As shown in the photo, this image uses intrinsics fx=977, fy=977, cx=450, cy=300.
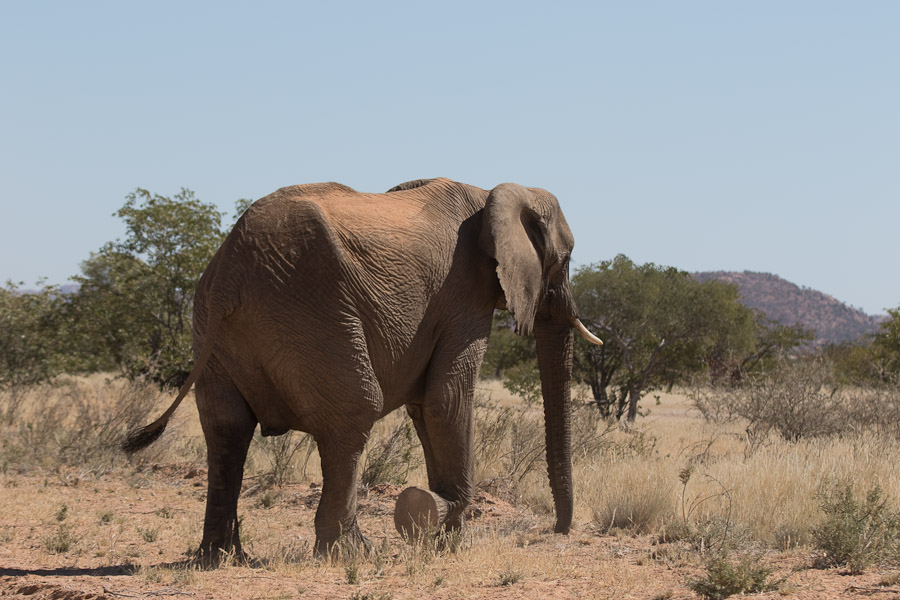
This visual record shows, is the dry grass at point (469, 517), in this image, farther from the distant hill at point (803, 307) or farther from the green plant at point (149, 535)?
the distant hill at point (803, 307)

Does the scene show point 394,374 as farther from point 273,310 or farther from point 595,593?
point 595,593

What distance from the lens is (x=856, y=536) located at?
6.45 m

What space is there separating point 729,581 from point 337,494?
248 cm

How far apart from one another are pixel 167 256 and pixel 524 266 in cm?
1379

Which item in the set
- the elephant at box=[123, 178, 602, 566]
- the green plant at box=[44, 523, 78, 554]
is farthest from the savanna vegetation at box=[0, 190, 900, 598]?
the elephant at box=[123, 178, 602, 566]

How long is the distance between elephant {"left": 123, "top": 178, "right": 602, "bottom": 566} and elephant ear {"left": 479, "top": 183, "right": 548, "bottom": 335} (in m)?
0.02

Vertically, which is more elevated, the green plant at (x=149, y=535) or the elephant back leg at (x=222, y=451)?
the elephant back leg at (x=222, y=451)

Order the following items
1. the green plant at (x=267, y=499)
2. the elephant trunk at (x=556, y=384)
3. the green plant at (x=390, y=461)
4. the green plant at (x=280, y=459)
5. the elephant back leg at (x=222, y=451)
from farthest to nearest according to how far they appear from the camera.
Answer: the green plant at (x=280, y=459)
the green plant at (x=390, y=461)
the green plant at (x=267, y=499)
the elephant trunk at (x=556, y=384)
the elephant back leg at (x=222, y=451)

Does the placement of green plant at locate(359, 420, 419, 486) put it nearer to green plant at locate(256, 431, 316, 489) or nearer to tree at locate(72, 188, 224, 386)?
green plant at locate(256, 431, 316, 489)

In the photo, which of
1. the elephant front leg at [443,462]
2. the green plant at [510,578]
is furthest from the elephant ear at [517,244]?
the green plant at [510,578]

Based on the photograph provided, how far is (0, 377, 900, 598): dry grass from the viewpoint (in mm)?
6023

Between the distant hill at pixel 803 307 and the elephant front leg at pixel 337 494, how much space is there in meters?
118

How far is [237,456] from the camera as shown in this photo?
638 centimetres

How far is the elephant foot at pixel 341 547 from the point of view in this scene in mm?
6365
